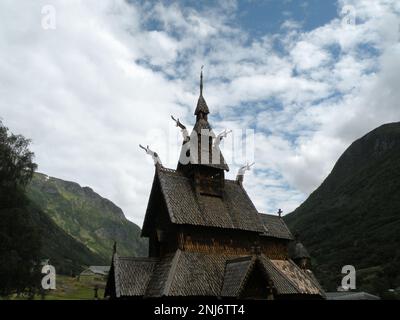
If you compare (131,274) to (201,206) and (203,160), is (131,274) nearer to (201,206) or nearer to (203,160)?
(201,206)

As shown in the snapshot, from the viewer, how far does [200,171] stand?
3136 cm

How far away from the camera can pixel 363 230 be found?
144 metres

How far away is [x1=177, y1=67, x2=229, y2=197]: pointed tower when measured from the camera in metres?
31.3

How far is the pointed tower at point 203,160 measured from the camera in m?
31.3

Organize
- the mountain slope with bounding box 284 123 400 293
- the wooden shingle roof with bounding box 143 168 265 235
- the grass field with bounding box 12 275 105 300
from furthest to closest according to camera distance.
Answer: the mountain slope with bounding box 284 123 400 293, the grass field with bounding box 12 275 105 300, the wooden shingle roof with bounding box 143 168 265 235

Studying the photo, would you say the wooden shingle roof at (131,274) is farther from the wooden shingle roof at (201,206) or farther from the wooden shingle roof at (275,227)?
the wooden shingle roof at (275,227)

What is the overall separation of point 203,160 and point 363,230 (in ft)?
422

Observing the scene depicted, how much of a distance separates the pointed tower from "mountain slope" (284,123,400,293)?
64.2 m

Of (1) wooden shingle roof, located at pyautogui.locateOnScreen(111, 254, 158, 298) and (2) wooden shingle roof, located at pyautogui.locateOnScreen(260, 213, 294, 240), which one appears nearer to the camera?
(1) wooden shingle roof, located at pyautogui.locateOnScreen(111, 254, 158, 298)

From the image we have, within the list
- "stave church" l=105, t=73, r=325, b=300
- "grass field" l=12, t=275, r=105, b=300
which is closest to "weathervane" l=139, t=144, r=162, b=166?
"stave church" l=105, t=73, r=325, b=300

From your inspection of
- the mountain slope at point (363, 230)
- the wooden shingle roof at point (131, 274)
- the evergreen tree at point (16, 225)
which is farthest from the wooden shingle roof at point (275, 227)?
the mountain slope at point (363, 230)

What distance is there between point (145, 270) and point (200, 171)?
28.1 ft

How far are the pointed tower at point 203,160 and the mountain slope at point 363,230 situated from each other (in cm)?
Result: 6424

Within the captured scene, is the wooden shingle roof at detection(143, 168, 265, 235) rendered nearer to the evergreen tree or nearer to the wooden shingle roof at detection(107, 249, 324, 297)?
the wooden shingle roof at detection(107, 249, 324, 297)
